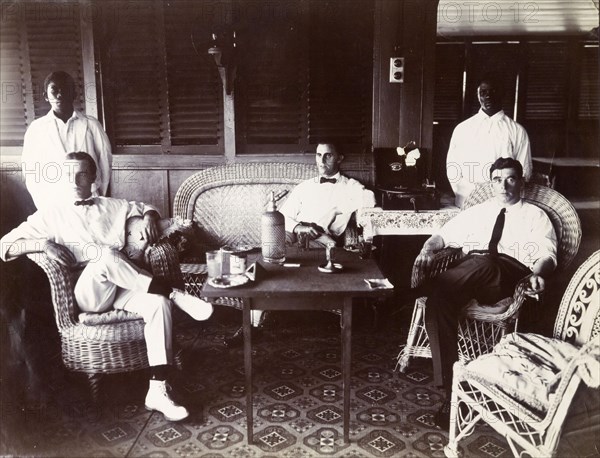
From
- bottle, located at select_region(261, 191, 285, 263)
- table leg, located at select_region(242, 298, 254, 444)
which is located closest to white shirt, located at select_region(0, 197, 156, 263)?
bottle, located at select_region(261, 191, 285, 263)

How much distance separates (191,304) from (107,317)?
408 mm

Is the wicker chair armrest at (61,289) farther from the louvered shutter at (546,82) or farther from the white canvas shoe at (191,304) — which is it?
the louvered shutter at (546,82)

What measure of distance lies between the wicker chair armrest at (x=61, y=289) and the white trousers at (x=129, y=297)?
0.14 feet

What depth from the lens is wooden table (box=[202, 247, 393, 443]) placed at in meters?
2.22

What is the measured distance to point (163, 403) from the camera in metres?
2.59

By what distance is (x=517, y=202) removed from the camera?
2926 millimetres

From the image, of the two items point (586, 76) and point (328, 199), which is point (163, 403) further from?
point (586, 76)

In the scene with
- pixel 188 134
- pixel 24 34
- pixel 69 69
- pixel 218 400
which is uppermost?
pixel 24 34

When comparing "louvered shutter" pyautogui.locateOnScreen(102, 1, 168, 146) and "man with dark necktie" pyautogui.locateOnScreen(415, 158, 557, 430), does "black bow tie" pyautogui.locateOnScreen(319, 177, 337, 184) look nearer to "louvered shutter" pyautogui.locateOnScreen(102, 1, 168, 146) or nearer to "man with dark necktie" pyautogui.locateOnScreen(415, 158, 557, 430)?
"man with dark necktie" pyautogui.locateOnScreen(415, 158, 557, 430)

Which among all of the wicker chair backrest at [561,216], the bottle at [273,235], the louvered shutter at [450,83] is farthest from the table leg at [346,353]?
the louvered shutter at [450,83]

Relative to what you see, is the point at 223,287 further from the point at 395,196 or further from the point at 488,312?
the point at 395,196

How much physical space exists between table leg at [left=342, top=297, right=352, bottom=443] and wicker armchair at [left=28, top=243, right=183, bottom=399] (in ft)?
3.46

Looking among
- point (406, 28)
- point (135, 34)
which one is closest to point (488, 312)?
point (406, 28)

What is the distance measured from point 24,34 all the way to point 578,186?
4.19 meters
